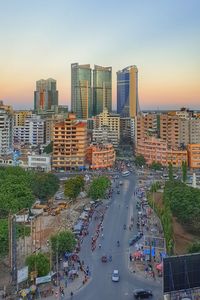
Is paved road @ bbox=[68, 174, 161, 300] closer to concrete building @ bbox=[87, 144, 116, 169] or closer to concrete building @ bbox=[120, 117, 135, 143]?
concrete building @ bbox=[87, 144, 116, 169]

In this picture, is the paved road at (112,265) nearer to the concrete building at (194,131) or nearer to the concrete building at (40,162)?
the concrete building at (40,162)

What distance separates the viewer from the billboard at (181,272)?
9.14 m

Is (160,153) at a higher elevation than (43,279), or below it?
higher

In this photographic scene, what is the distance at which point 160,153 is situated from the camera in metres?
34.6

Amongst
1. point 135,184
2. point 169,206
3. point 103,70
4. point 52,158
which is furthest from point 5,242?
point 103,70

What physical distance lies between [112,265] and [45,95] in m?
68.5

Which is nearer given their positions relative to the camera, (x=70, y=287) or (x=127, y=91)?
(x=70, y=287)

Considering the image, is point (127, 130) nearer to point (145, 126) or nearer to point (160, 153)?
point (145, 126)

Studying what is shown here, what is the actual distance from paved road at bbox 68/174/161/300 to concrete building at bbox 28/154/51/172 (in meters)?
12.8

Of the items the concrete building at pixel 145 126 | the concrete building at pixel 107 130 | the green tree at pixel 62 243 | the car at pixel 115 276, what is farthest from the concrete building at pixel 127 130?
the car at pixel 115 276

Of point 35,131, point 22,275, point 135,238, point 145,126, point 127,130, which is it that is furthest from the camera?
point 127,130

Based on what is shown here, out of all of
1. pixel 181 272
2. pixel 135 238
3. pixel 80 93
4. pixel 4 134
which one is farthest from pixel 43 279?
pixel 80 93

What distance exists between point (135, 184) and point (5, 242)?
15942 millimetres

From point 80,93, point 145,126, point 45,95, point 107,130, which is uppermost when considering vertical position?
point 45,95
